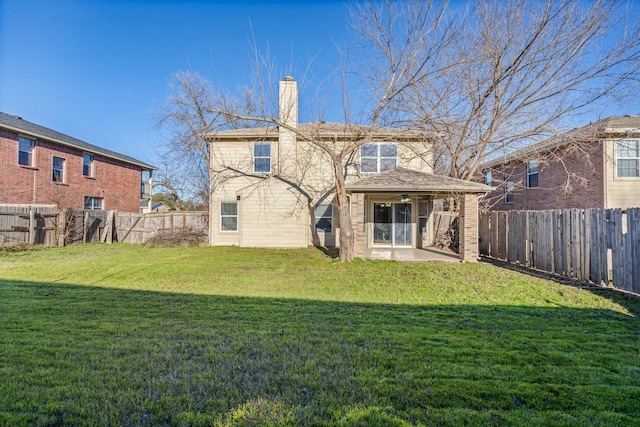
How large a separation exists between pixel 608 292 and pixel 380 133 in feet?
26.4

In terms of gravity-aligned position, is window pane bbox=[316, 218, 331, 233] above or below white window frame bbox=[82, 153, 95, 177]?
below

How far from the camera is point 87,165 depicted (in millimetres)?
20125

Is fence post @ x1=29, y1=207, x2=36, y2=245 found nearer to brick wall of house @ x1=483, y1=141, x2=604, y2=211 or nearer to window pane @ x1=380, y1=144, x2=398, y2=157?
window pane @ x1=380, y1=144, x2=398, y2=157

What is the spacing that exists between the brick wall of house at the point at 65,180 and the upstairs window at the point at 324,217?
12.4m

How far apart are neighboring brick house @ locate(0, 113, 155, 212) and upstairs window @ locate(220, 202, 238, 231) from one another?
7.78 meters

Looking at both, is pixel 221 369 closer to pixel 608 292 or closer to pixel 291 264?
pixel 291 264

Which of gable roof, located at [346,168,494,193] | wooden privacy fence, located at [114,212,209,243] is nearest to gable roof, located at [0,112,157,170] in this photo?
wooden privacy fence, located at [114,212,209,243]

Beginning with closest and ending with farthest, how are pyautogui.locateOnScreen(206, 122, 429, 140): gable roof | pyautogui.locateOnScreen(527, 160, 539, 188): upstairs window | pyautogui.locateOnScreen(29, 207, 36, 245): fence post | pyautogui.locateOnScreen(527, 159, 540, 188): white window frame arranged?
pyautogui.locateOnScreen(206, 122, 429, 140): gable roof, pyautogui.locateOnScreen(29, 207, 36, 245): fence post, pyautogui.locateOnScreen(527, 159, 540, 188): white window frame, pyautogui.locateOnScreen(527, 160, 539, 188): upstairs window

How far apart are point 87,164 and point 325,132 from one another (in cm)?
1676

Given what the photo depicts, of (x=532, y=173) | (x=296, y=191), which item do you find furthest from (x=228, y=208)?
(x=532, y=173)

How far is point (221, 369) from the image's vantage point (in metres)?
3.02

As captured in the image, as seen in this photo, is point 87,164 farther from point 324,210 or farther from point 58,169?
point 324,210

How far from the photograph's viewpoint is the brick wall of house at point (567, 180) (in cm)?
1271

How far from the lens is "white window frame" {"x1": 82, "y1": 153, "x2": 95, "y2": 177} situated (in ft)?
64.7
